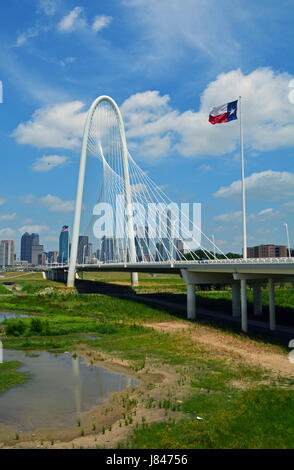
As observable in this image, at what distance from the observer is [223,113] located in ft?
112

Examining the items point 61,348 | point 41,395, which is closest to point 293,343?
point 61,348

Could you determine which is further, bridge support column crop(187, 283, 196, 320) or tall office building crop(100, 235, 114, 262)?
tall office building crop(100, 235, 114, 262)

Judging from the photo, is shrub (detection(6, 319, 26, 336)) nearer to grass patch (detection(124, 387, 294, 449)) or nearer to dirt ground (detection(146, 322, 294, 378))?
dirt ground (detection(146, 322, 294, 378))

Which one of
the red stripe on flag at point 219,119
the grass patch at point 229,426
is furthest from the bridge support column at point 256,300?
the grass patch at point 229,426

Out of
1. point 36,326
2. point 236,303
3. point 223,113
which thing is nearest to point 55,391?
point 36,326

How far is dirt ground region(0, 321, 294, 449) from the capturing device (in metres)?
12.6

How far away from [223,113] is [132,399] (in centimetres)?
2645

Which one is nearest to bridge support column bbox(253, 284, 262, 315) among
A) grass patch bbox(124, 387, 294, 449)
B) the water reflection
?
the water reflection

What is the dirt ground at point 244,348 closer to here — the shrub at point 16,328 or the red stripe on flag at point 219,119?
the shrub at point 16,328

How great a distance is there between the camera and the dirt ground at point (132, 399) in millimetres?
12602

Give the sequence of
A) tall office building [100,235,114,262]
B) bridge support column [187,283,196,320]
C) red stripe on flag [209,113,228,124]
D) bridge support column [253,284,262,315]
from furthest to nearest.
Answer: tall office building [100,235,114,262] → bridge support column [253,284,262,315] → bridge support column [187,283,196,320] → red stripe on flag [209,113,228,124]

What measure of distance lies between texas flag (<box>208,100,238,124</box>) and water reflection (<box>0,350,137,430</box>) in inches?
930

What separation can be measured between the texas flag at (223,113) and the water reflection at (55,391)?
23.6m

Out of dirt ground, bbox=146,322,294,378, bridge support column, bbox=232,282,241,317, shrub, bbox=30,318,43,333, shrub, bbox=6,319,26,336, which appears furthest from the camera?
bridge support column, bbox=232,282,241,317
